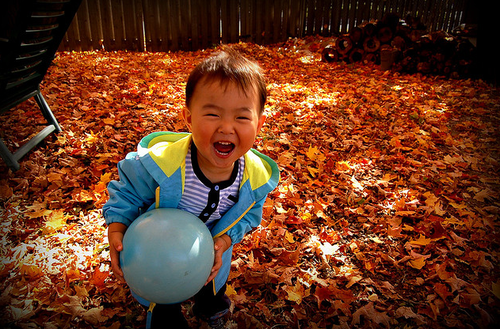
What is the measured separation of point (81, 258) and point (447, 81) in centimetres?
824

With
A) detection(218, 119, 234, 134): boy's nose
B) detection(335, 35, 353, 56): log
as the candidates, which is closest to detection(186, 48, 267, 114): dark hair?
detection(218, 119, 234, 134): boy's nose

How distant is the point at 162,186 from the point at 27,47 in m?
2.79

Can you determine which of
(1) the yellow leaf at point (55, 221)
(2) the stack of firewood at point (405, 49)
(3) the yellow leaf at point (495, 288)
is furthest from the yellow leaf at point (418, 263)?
(2) the stack of firewood at point (405, 49)

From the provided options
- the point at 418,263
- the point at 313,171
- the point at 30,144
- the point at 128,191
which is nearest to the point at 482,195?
the point at 418,263

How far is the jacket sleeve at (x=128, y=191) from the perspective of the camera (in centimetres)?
160

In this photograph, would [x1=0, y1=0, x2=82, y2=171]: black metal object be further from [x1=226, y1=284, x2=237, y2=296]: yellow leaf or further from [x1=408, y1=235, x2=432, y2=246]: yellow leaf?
[x1=408, y1=235, x2=432, y2=246]: yellow leaf

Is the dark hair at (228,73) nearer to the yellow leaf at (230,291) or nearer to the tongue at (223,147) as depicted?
the tongue at (223,147)

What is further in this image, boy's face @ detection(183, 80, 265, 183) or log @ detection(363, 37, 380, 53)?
log @ detection(363, 37, 380, 53)

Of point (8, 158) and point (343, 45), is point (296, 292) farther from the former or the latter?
point (343, 45)

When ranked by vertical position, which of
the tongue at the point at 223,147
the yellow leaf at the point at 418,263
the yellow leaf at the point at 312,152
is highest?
the tongue at the point at 223,147

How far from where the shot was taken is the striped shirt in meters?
1.70

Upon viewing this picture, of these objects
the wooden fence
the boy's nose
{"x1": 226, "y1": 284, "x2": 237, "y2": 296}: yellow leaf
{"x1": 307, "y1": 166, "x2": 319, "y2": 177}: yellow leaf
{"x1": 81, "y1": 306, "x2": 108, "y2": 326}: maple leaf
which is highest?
the wooden fence

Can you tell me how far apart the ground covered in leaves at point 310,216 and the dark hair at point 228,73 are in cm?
158

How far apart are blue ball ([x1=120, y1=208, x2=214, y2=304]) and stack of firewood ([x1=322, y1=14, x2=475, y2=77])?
8.05m
